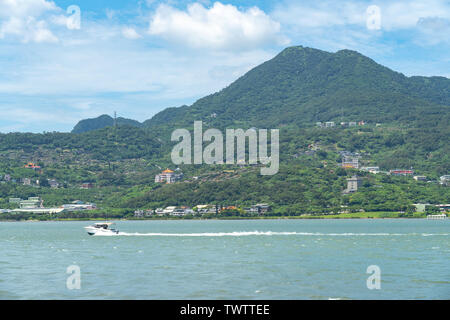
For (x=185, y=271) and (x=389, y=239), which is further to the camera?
(x=389, y=239)

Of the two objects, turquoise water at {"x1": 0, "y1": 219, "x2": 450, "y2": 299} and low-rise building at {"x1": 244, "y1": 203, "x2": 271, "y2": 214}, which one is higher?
low-rise building at {"x1": 244, "y1": 203, "x2": 271, "y2": 214}

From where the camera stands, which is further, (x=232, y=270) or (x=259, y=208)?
(x=259, y=208)

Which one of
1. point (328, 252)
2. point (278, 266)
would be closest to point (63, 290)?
point (278, 266)

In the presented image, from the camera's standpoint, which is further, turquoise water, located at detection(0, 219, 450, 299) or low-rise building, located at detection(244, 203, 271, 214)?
low-rise building, located at detection(244, 203, 271, 214)

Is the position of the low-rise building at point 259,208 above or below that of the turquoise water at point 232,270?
above

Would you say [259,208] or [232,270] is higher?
[259,208]

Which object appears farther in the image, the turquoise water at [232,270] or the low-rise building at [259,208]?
the low-rise building at [259,208]
